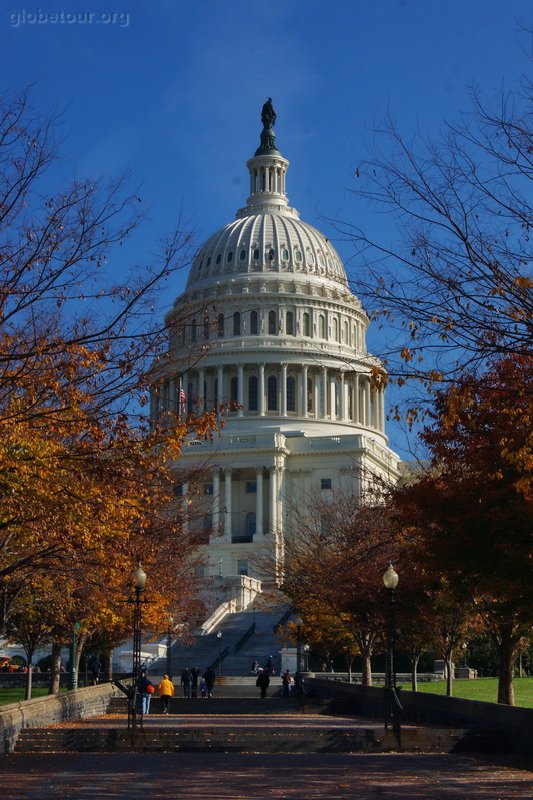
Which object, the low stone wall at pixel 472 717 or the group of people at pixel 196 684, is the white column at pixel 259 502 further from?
the low stone wall at pixel 472 717

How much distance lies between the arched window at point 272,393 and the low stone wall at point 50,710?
2981 inches

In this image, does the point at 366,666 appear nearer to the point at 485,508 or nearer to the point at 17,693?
the point at 17,693

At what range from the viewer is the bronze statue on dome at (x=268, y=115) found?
151750 millimetres

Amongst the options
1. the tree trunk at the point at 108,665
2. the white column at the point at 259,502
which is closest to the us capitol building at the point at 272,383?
the white column at the point at 259,502

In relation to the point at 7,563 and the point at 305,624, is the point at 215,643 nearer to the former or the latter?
the point at 305,624

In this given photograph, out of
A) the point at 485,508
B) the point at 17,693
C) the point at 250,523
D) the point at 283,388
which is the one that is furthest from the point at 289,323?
the point at 485,508

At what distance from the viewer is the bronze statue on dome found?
152 m

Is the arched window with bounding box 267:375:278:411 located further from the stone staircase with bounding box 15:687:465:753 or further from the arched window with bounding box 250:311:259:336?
the stone staircase with bounding box 15:687:465:753

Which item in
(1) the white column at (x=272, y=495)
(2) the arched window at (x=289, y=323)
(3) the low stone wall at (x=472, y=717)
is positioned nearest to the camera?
(3) the low stone wall at (x=472, y=717)

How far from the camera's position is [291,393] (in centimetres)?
12369

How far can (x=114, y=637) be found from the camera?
5622 cm

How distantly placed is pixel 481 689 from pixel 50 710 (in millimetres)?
23293

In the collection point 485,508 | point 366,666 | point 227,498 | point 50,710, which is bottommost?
point 50,710

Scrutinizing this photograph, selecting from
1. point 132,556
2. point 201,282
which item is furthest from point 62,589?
point 201,282
